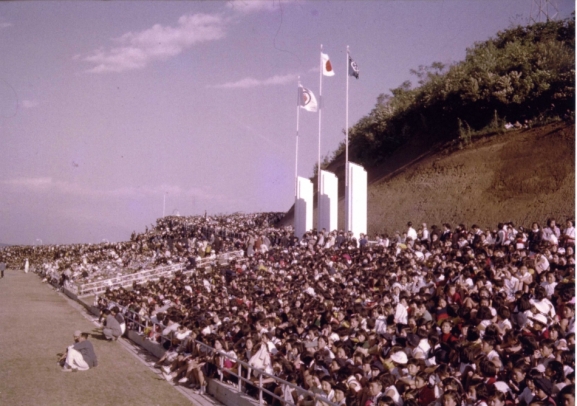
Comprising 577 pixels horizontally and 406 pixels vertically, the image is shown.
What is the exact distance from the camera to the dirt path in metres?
12.8

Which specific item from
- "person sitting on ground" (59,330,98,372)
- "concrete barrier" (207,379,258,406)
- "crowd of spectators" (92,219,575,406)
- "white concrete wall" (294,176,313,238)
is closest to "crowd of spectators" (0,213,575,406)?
"crowd of spectators" (92,219,575,406)

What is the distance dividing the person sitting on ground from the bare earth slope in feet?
62.4

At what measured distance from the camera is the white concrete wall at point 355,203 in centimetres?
2741

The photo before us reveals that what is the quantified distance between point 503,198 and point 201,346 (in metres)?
19.8

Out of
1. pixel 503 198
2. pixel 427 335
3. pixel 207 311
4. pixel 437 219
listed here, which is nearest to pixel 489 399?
pixel 427 335

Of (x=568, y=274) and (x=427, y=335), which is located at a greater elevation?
(x=568, y=274)

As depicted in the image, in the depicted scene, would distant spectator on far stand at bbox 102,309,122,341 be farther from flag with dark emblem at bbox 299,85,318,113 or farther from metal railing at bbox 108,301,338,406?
flag with dark emblem at bbox 299,85,318,113

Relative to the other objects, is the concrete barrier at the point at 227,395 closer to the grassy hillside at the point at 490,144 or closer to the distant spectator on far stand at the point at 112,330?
the distant spectator on far stand at the point at 112,330

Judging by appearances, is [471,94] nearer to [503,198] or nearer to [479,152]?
[479,152]

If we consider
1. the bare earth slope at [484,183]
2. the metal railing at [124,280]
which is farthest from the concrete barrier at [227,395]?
the metal railing at [124,280]

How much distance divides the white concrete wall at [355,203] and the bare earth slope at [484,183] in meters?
5.90

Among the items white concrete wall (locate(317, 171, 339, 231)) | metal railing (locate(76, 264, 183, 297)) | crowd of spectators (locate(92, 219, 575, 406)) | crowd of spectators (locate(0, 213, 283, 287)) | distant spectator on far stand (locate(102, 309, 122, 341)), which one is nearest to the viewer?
crowd of spectators (locate(92, 219, 575, 406))

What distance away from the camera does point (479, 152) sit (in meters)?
33.7

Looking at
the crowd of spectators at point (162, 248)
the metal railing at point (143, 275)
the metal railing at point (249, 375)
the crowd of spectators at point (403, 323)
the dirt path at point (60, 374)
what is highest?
the crowd of spectators at point (162, 248)
